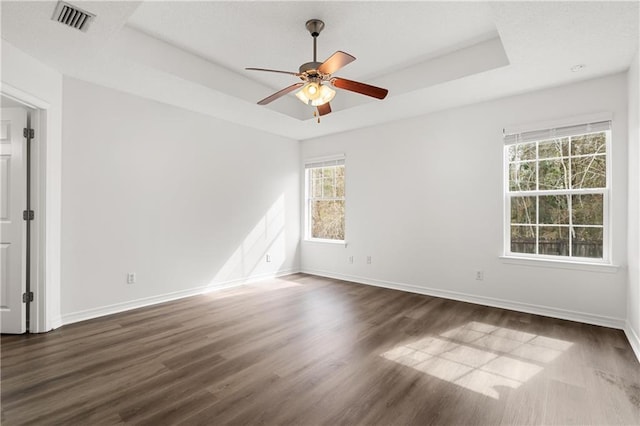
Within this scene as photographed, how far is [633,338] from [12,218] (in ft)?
19.5

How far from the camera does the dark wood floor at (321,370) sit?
188cm

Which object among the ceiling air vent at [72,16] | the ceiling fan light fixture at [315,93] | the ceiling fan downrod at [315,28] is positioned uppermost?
the ceiling fan downrod at [315,28]

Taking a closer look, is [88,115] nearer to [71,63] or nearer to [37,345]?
[71,63]

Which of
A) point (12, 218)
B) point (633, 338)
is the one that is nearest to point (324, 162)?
point (12, 218)

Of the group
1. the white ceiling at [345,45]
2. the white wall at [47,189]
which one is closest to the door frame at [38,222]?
the white wall at [47,189]

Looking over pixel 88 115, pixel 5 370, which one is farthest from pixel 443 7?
pixel 5 370

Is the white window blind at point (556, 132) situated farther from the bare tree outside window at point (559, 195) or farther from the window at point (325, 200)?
the window at point (325, 200)

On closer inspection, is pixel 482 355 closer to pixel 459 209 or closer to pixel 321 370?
pixel 321 370

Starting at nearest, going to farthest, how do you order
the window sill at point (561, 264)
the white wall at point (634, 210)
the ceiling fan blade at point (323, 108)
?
the white wall at point (634, 210)
the ceiling fan blade at point (323, 108)
the window sill at point (561, 264)

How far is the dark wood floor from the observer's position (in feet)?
Answer: 6.16

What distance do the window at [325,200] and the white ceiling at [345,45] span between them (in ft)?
5.85

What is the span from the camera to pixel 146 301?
3990 mm

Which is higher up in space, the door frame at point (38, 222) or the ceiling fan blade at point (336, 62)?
the ceiling fan blade at point (336, 62)

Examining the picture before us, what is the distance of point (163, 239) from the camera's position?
4164mm
